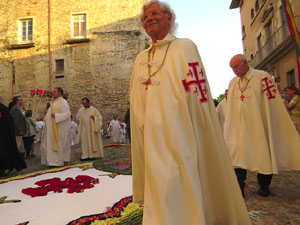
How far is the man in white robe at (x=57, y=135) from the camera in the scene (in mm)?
6383

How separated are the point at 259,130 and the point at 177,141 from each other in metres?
1.92

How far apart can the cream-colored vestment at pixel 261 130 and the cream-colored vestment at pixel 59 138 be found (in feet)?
15.0

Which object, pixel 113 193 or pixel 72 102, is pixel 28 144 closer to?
pixel 113 193

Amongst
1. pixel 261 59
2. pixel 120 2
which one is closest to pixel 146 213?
pixel 120 2

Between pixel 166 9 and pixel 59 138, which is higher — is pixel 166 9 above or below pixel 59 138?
above

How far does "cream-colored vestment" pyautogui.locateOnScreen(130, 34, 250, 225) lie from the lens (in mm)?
1573

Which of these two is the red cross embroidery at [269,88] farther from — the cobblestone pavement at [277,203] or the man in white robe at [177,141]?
the man in white robe at [177,141]

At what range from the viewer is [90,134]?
7.92 meters

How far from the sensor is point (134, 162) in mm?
2150

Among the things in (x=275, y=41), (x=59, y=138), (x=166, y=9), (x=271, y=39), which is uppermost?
(x=271, y=39)

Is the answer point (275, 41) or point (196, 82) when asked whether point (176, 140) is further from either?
point (275, 41)

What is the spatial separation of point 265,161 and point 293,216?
2.21ft

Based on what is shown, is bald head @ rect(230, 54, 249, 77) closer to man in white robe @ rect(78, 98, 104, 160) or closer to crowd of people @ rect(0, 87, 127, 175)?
crowd of people @ rect(0, 87, 127, 175)

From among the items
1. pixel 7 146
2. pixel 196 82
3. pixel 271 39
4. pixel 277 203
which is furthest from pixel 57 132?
pixel 271 39
